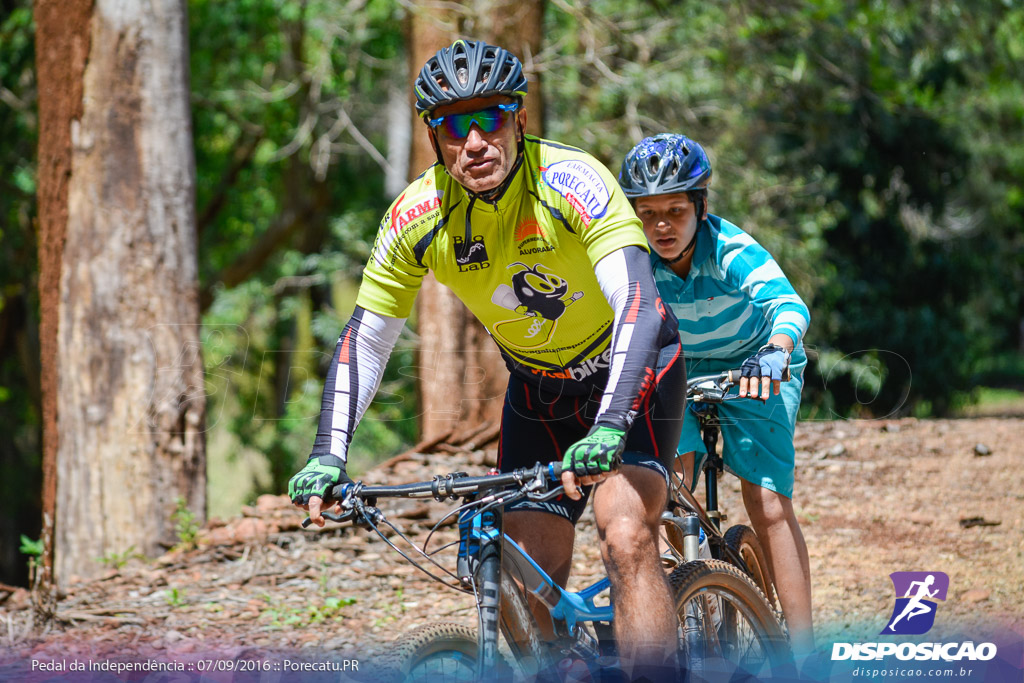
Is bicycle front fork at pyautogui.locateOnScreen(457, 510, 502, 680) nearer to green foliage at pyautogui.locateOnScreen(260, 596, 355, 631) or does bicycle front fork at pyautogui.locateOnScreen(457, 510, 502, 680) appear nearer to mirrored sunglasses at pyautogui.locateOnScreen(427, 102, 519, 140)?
mirrored sunglasses at pyautogui.locateOnScreen(427, 102, 519, 140)

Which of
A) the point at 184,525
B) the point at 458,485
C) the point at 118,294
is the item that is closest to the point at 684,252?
the point at 458,485

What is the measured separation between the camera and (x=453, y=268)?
11.0 ft

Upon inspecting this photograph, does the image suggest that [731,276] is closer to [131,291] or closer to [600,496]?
[600,496]

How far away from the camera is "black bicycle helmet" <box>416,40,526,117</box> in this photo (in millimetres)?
3086

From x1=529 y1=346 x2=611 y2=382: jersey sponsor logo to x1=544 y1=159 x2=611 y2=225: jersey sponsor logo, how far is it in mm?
585

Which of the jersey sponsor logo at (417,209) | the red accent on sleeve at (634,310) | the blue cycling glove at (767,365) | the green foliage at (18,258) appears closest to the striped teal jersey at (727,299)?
the blue cycling glove at (767,365)

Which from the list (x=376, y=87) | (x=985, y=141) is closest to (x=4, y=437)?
(x=376, y=87)

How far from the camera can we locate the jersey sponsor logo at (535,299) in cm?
330

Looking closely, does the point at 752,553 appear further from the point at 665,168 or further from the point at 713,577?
the point at 665,168

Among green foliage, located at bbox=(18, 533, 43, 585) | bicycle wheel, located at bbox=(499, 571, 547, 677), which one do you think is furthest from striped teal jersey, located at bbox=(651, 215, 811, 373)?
green foliage, located at bbox=(18, 533, 43, 585)

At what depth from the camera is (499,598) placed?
2840mm

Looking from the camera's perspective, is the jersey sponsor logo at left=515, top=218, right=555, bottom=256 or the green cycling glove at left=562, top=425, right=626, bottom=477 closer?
the green cycling glove at left=562, top=425, right=626, bottom=477

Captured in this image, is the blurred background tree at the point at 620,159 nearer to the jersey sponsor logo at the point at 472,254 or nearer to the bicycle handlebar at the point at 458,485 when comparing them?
the jersey sponsor logo at the point at 472,254

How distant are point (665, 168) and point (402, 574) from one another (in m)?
3.17
